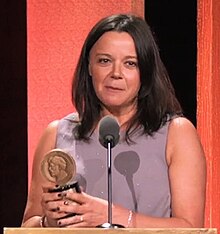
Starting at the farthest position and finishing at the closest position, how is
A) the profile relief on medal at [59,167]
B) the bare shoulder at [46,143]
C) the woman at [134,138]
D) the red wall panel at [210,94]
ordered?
the red wall panel at [210,94]
the bare shoulder at [46,143]
the woman at [134,138]
the profile relief on medal at [59,167]

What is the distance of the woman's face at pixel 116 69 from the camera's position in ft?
6.36

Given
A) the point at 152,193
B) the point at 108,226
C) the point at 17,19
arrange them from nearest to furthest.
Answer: the point at 108,226
the point at 152,193
the point at 17,19

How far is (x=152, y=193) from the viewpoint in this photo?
1955mm

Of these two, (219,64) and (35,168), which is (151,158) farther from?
(219,64)

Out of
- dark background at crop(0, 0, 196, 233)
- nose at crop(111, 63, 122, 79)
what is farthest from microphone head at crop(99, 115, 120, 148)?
dark background at crop(0, 0, 196, 233)

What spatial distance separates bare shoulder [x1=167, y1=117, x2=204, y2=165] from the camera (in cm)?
192

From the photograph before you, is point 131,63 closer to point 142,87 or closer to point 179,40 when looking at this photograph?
point 142,87

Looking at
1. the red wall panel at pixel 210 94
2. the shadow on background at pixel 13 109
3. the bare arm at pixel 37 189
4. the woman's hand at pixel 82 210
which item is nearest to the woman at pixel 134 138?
the bare arm at pixel 37 189

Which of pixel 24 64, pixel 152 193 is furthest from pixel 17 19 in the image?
pixel 152 193

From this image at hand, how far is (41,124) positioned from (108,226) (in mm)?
1323

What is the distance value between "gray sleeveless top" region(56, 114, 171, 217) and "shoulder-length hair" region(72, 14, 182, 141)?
0.03 metres

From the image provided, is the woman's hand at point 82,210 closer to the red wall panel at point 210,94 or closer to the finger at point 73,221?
the finger at point 73,221

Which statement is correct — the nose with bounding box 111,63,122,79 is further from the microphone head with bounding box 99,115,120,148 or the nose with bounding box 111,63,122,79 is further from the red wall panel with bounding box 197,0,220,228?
the red wall panel with bounding box 197,0,220,228

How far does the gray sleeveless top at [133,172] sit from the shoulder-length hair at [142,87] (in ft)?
0.11
